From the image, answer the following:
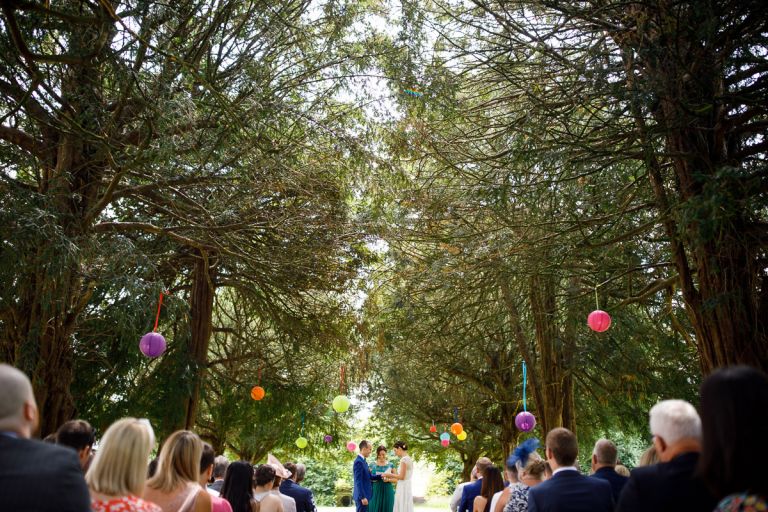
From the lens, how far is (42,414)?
25.1 feet

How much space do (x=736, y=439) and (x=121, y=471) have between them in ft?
7.77

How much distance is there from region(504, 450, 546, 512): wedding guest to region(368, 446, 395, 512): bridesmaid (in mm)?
6279

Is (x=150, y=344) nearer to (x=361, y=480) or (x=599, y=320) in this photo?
(x=361, y=480)

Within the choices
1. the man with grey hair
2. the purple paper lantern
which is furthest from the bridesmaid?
the man with grey hair

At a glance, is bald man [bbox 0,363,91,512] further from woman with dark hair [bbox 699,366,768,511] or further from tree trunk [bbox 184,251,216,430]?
tree trunk [bbox 184,251,216,430]

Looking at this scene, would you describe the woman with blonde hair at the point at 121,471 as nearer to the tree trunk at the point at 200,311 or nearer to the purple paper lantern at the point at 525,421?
the purple paper lantern at the point at 525,421

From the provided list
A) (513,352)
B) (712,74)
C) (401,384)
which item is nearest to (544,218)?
(712,74)

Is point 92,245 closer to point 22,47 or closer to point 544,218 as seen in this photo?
point 22,47

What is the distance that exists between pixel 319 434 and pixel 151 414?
536 centimetres

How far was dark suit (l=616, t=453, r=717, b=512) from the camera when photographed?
2771 millimetres

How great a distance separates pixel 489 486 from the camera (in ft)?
22.9

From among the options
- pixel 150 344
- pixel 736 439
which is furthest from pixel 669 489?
pixel 150 344

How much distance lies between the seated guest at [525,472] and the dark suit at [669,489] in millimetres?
2453

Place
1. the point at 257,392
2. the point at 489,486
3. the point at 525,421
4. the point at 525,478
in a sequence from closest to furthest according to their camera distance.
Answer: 1. the point at 525,478
2. the point at 489,486
3. the point at 525,421
4. the point at 257,392
